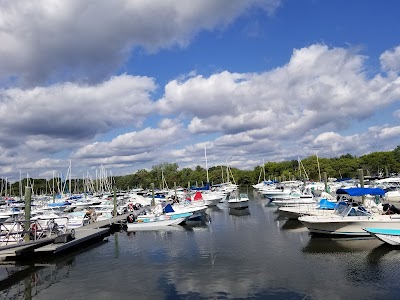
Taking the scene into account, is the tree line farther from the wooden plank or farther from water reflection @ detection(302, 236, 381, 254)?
water reflection @ detection(302, 236, 381, 254)

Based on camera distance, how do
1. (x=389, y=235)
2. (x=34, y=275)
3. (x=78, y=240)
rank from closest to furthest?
(x=34, y=275) < (x=389, y=235) < (x=78, y=240)

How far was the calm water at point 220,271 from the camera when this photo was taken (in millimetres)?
16688

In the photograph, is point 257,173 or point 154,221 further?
point 257,173

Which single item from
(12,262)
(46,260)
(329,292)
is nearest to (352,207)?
(329,292)

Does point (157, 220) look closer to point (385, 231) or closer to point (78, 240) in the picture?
point (78, 240)

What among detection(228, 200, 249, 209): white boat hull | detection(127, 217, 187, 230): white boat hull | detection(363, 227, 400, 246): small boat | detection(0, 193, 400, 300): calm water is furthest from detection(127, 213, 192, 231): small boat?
detection(363, 227, 400, 246): small boat

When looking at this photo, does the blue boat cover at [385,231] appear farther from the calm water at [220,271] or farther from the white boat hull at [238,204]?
the white boat hull at [238,204]

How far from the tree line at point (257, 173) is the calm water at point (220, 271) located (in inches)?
3636

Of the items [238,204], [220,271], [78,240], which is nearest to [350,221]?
[220,271]

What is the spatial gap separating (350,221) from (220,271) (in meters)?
10.9

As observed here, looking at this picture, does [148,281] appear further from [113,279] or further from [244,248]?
[244,248]

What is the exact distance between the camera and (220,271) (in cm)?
2011

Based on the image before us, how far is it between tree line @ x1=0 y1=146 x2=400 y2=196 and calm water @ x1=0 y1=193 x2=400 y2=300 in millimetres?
92367

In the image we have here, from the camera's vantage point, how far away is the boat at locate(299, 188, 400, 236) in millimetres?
24500
